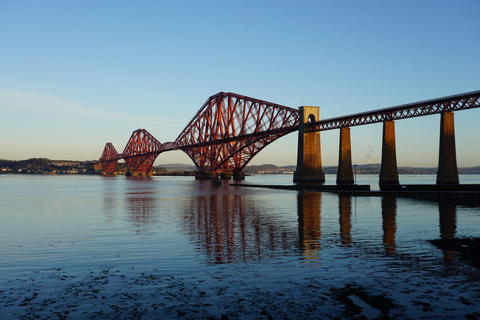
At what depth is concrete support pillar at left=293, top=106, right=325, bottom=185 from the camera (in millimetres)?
75438

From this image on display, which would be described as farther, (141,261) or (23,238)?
(23,238)

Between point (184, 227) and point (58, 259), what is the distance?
30.7 feet

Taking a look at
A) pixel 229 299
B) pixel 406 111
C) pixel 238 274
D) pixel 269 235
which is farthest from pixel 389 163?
pixel 229 299

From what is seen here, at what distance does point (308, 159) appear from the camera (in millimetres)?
75750

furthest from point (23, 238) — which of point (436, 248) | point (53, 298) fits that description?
point (436, 248)

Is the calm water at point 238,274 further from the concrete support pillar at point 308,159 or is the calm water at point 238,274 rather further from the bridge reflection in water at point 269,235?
the concrete support pillar at point 308,159

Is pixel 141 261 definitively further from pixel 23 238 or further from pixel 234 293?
pixel 23 238

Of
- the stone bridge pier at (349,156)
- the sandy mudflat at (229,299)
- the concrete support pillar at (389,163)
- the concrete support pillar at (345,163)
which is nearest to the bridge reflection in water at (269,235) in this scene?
the sandy mudflat at (229,299)

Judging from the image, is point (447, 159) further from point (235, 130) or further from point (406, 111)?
point (235, 130)

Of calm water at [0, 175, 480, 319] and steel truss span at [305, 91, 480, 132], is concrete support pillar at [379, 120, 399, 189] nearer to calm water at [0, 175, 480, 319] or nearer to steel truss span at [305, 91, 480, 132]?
steel truss span at [305, 91, 480, 132]

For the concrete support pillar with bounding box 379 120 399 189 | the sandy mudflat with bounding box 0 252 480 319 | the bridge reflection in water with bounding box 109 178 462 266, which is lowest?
the bridge reflection in water with bounding box 109 178 462 266

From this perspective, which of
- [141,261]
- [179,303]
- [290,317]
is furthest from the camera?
[141,261]

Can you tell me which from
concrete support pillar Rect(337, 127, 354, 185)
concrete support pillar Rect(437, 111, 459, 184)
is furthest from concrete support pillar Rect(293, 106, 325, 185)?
concrete support pillar Rect(437, 111, 459, 184)

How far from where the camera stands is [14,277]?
1176cm
